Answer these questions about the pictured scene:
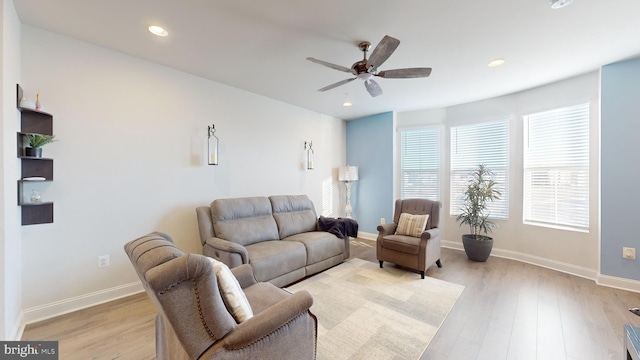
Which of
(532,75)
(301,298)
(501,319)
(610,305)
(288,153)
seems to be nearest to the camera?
(301,298)

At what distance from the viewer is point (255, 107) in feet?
12.9

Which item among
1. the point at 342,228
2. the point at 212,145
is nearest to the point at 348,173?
the point at 342,228

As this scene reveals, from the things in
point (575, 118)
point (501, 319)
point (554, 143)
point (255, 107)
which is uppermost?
point (255, 107)

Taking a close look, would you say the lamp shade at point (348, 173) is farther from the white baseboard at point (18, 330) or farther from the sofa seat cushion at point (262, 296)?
the white baseboard at point (18, 330)

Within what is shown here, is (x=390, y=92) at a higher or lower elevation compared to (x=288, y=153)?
higher

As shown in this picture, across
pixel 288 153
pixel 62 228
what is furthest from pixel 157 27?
pixel 288 153

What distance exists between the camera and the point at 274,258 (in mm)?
2807

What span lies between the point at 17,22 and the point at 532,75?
5588 mm

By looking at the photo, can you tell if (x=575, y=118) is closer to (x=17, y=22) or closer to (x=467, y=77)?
(x=467, y=77)

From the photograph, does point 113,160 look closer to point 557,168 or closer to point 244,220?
point 244,220

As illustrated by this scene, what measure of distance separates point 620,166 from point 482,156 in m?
1.62

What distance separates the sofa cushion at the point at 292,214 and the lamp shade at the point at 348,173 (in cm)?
137

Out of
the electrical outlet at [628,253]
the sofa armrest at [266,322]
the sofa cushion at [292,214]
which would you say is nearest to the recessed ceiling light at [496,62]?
the electrical outlet at [628,253]

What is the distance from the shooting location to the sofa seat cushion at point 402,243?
3.26m
